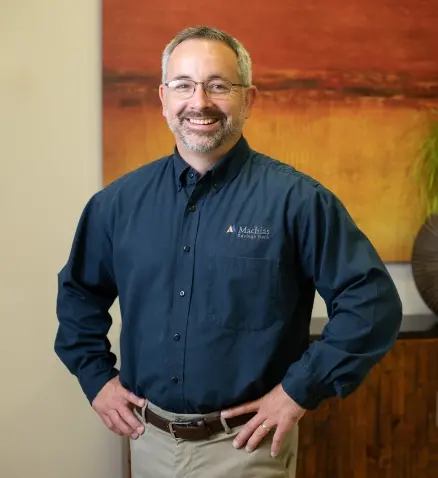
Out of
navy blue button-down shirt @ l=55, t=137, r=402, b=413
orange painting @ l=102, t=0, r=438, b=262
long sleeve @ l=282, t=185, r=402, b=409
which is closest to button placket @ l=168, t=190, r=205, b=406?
navy blue button-down shirt @ l=55, t=137, r=402, b=413

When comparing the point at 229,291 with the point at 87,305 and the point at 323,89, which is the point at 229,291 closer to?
the point at 87,305

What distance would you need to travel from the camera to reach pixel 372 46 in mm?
2066

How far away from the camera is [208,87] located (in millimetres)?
1277

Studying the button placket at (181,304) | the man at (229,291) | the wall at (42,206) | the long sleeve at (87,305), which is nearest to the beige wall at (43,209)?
the wall at (42,206)

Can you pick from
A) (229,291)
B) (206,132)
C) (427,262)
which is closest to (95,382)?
(229,291)

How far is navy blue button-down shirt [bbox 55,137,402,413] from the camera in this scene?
1.22 meters

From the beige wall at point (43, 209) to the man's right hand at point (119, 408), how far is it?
2.09 ft

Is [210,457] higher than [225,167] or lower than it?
lower

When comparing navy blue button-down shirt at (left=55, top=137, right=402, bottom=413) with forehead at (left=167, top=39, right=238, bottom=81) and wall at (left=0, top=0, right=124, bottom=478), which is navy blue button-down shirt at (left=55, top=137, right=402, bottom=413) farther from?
wall at (left=0, top=0, right=124, bottom=478)

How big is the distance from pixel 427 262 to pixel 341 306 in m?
0.84

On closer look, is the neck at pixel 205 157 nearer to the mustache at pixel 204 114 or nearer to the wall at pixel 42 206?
the mustache at pixel 204 114

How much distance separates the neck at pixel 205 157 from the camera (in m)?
1.33

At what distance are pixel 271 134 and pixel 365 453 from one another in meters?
1.03

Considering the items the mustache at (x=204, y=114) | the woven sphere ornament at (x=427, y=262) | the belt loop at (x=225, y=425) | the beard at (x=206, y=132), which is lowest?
the belt loop at (x=225, y=425)
